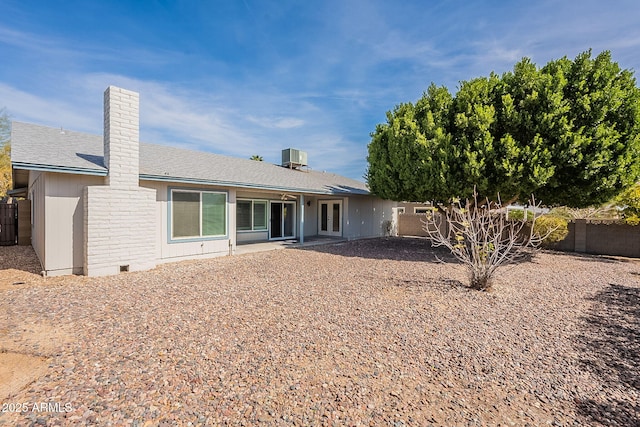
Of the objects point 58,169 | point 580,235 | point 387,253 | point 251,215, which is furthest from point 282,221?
point 580,235

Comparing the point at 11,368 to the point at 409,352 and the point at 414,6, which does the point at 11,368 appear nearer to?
the point at 409,352

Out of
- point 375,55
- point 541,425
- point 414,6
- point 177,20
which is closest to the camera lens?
point 541,425

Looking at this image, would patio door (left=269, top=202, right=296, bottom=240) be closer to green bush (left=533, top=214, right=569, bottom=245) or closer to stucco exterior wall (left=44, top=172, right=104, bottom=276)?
stucco exterior wall (left=44, top=172, right=104, bottom=276)

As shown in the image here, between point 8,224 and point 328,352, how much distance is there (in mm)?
15423

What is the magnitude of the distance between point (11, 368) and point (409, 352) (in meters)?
4.49

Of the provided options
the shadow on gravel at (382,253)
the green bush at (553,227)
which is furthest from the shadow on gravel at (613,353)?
the green bush at (553,227)

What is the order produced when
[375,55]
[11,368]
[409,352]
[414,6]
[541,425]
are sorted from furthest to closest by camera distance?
1. [375,55]
2. [414,6]
3. [409,352]
4. [11,368]
5. [541,425]

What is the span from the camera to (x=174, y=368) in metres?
3.16

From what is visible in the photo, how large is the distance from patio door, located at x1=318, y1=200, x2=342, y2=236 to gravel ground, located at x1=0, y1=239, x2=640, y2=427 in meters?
9.61

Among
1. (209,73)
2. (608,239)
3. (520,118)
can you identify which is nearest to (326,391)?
(520,118)

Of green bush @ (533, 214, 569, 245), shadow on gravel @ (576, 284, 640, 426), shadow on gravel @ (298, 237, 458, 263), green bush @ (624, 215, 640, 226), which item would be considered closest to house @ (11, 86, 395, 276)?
shadow on gravel @ (298, 237, 458, 263)

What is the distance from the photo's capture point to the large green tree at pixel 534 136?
8.55 meters

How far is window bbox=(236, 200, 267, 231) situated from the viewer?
525 inches

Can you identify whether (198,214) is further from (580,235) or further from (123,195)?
(580,235)
